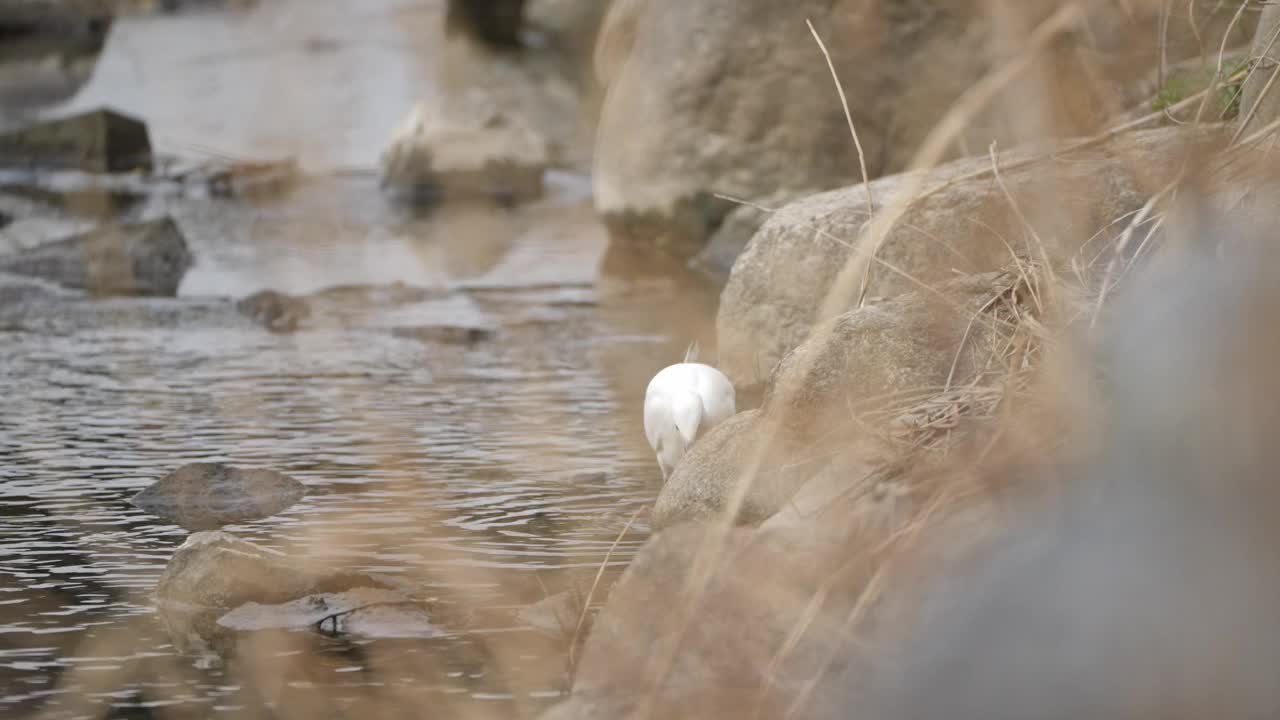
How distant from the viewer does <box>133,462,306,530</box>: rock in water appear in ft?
15.6

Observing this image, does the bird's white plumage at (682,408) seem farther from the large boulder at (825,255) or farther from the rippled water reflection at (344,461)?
the large boulder at (825,255)

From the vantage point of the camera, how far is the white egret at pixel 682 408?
15.3ft

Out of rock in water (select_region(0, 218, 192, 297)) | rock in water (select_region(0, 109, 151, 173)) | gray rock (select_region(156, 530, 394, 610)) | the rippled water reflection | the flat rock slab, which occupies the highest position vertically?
gray rock (select_region(156, 530, 394, 610))

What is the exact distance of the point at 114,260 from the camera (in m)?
9.61

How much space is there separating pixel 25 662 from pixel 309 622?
0.56m

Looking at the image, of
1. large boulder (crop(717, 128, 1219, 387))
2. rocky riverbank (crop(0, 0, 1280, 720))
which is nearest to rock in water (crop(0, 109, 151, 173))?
rocky riverbank (crop(0, 0, 1280, 720))

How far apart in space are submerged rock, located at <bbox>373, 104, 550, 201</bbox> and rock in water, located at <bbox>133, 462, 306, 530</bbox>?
9.26m

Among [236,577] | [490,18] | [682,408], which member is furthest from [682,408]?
[490,18]

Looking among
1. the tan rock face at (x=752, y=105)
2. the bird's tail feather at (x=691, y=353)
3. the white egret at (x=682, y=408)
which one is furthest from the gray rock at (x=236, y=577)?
the tan rock face at (x=752, y=105)

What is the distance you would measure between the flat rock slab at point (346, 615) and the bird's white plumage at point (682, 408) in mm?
983

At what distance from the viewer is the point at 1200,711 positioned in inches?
79.5

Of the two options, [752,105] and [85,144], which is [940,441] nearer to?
[752,105]

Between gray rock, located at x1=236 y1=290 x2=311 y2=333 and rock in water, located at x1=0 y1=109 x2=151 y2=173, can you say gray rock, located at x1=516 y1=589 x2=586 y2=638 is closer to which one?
gray rock, located at x1=236 y1=290 x2=311 y2=333

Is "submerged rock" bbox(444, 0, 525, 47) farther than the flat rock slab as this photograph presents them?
Yes
